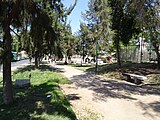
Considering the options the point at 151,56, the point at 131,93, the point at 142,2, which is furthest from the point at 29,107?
the point at 151,56

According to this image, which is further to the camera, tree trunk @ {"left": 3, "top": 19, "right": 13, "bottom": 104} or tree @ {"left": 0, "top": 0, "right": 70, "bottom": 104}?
tree trunk @ {"left": 3, "top": 19, "right": 13, "bottom": 104}

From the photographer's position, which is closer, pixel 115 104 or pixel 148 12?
pixel 115 104

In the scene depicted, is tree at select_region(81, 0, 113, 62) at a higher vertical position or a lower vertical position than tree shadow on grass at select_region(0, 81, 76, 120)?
higher

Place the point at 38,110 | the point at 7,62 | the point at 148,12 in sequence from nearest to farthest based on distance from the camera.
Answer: the point at 38,110
the point at 7,62
the point at 148,12

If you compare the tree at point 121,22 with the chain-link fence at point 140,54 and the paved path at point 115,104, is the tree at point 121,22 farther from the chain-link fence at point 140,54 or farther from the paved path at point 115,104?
the paved path at point 115,104

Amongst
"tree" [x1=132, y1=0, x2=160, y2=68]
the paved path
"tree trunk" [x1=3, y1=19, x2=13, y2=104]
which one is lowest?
the paved path

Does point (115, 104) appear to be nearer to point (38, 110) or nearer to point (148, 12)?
point (38, 110)

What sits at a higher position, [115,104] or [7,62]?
[7,62]

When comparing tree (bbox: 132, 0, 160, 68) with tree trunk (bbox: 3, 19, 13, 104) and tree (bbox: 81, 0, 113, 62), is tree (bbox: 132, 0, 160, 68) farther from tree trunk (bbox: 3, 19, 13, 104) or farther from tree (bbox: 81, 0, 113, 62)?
tree trunk (bbox: 3, 19, 13, 104)

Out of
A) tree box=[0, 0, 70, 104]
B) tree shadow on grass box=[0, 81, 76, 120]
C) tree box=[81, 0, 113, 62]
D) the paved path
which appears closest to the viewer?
tree shadow on grass box=[0, 81, 76, 120]

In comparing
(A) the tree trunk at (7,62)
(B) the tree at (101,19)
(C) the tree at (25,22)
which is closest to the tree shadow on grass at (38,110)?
(A) the tree trunk at (7,62)

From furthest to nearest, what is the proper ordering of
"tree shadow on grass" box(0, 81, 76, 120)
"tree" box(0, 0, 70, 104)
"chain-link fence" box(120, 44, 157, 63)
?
1. "chain-link fence" box(120, 44, 157, 63)
2. "tree" box(0, 0, 70, 104)
3. "tree shadow on grass" box(0, 81, 76, 120)

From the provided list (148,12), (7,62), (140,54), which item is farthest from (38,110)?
(140,54)

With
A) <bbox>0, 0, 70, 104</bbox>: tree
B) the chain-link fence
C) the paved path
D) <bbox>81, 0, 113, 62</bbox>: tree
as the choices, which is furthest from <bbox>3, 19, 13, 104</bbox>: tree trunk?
the chain-link fence
